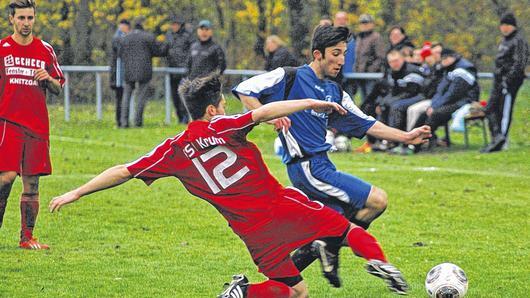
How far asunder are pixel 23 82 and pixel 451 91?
934cm

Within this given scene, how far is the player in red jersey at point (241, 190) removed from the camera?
21.0 ft

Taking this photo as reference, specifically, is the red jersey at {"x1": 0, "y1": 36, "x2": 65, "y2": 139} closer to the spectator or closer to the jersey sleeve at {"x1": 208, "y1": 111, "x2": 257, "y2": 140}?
the jersey sleeve at {"x1": 208, "y1": 111, "x2": 257, "y2": 140}

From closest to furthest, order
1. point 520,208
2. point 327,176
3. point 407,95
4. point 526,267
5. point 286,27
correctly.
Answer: point 327,176 < point 526,267 < point 520,208 < point 407,95 < point 286,27

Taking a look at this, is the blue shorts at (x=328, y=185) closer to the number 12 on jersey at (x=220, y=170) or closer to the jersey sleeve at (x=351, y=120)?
the jersey sleeve at (x=351, y=120)

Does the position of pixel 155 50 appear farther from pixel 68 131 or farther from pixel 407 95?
pixel 407 95

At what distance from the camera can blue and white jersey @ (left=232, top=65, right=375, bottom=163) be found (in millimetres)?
7500

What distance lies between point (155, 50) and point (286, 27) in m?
10.1

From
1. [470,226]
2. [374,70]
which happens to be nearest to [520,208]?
[470,226]

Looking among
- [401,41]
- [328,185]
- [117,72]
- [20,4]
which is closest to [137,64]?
[117,72]

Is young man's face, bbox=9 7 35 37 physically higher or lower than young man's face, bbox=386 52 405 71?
higher

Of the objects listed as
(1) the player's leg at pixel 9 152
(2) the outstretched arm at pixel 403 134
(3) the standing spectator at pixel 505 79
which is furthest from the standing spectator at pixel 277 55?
(2) the outstretched arm at pixel 403 134

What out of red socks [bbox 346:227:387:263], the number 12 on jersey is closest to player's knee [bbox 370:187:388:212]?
red socks [bbox 346:227:387:263]

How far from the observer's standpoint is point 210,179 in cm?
645

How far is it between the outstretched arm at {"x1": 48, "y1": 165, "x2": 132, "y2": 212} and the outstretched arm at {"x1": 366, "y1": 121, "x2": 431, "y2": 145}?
201 cm
